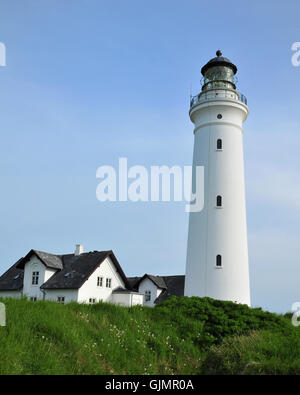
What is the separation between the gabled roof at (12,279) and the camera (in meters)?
32.5

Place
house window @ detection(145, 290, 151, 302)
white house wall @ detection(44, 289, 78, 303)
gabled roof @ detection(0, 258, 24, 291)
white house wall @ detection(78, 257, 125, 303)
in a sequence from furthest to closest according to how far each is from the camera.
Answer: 1. house window @ detection(145, 290, 151, 302)
2. gabled roof @ detection(0, 258, 24, 291)
3. white house wall @ detection(78, 257, 125, 303)
4. white house wall @ detection(44, 289, 78, 303)

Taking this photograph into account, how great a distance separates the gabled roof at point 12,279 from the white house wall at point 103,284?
5583 mm

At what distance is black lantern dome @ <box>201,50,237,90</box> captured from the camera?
25016mm

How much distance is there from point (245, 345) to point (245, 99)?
60.8 ft

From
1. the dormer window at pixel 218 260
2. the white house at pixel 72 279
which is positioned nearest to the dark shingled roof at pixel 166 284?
the white house at pixel 72 279

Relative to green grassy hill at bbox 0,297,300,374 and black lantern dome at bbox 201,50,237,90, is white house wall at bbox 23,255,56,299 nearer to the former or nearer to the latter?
black lantern dome at bbox 201,50,237,90

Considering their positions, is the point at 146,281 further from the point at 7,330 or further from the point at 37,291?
the point at 7,330

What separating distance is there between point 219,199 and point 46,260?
50.3 ft

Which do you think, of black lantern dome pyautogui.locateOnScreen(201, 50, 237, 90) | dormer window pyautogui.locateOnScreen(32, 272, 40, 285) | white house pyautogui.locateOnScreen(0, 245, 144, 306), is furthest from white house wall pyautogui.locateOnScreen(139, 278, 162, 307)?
A: black lantern dome pyautogui.locateOnScreen(201, 50, 237, 90)

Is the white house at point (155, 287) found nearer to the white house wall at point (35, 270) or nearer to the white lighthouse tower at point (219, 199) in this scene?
the white house wall at point (35, 270)

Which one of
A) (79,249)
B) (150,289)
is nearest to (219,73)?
(79,249)

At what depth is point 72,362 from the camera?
301 inches

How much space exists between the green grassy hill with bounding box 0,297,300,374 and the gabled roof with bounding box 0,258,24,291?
23002 millimetres
